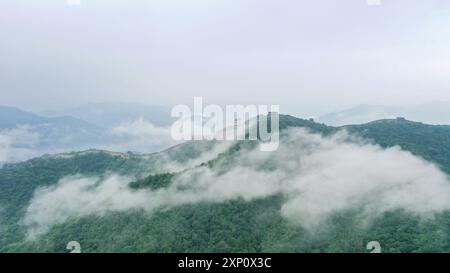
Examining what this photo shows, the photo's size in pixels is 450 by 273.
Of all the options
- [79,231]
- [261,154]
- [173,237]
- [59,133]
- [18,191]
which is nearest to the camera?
[173,237]

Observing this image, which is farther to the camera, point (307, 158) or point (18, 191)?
point (18, 191)

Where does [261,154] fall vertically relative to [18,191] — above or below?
above
